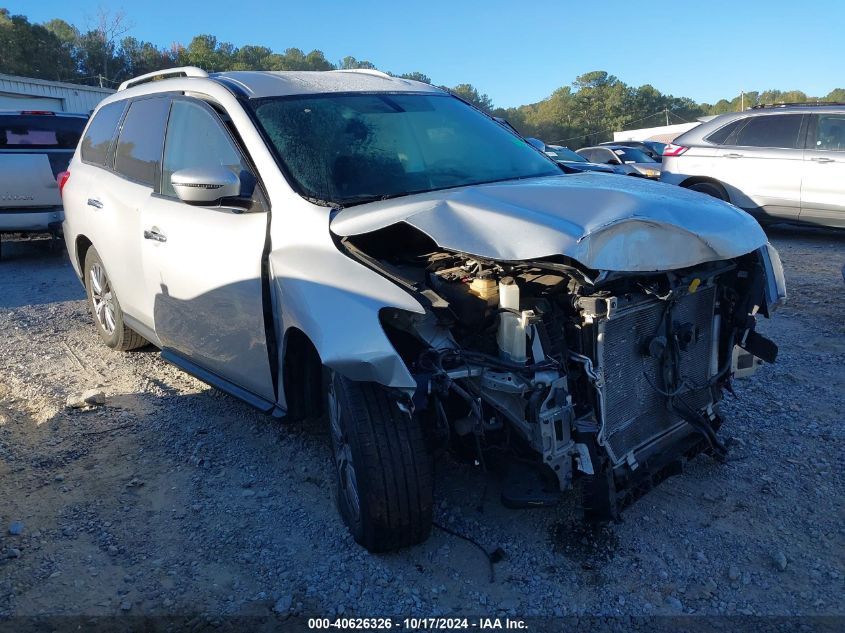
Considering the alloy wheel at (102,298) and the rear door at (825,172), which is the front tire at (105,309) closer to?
the alloy wheel at (102,298)

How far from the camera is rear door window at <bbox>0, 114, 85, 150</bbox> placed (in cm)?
950

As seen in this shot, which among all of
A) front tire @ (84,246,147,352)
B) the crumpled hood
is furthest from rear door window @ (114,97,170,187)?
the crumpled hood

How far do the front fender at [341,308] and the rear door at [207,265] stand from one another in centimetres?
27

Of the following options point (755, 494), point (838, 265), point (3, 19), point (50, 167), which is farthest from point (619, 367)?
point (3, 19)

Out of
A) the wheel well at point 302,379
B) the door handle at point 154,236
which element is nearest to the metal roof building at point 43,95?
the door handle at point 154,236

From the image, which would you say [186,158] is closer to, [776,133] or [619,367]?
[619,367]

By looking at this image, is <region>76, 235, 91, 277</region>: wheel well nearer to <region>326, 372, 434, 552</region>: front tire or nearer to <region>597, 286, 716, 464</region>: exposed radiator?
<region>326, 372, 434, 552</region>: front tire

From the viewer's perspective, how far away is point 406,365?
105 inches

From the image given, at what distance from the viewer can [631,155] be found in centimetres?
1700

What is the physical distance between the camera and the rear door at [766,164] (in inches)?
363

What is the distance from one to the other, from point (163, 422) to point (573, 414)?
2.75 m

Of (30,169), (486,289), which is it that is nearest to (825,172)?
(486,289)

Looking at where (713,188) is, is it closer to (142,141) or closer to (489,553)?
(142,141)

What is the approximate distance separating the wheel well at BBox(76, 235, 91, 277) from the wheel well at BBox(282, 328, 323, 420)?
298 cm
